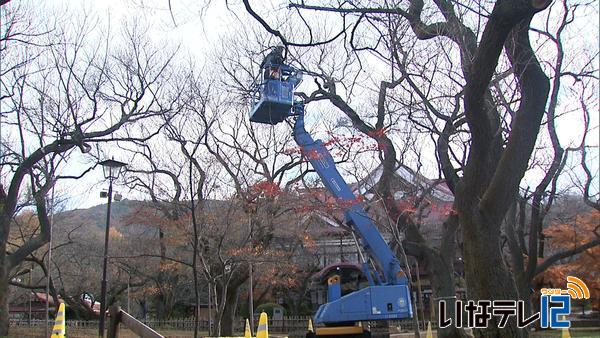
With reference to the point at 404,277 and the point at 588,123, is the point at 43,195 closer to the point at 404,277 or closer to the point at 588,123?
the point at 404,277

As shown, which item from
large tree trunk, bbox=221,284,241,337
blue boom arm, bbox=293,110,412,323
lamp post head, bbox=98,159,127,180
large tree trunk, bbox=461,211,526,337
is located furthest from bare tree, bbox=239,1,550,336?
large tree trunk, bbox=221,284,241,337

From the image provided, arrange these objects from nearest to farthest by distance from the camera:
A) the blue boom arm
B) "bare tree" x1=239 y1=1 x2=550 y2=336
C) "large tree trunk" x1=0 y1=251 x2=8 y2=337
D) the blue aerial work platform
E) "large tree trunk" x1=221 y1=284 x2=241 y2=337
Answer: "bare tree" x1=239 y1=1 x2=550 y2=336 < the blue boom arm < the blue aerial work platform < "large tree trunk" x1=0 y1=251 x2=8 y2=337 < "large tree trunk" x1=221 y1=284 x2=241 y2=337

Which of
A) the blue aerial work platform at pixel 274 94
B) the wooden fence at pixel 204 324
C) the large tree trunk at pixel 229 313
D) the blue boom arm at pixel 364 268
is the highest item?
the blue aerial work platform at pixel 274 94

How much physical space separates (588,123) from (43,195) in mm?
16422

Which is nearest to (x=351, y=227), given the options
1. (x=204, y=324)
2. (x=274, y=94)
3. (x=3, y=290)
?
(x=274, y=94)

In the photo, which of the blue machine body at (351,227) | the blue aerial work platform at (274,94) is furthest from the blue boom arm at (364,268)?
the blue aerial work platform at (274,94)

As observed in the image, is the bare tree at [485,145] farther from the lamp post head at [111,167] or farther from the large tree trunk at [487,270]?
the lamp post head at [111,167]

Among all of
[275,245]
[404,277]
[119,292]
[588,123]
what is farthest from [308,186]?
[119,292]

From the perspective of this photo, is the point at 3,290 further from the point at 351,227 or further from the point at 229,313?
the point at 351,227

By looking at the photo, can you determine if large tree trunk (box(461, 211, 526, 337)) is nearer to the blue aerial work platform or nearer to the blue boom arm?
the blue boom arm

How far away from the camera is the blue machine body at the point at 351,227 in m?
11.8

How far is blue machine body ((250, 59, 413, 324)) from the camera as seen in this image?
1184 centimetres

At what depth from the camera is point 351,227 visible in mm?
13695

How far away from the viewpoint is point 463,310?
7.96 m
